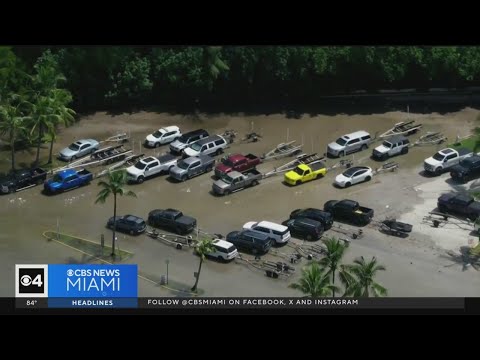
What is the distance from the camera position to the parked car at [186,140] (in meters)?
52.7

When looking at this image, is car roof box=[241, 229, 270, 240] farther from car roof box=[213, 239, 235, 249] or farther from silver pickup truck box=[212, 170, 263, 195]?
silver pickup truck box=[212, 170, 263, 195]

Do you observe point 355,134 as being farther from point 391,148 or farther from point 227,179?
point 227,179

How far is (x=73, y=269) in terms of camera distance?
32312 mm

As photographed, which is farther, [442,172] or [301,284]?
[442,172]

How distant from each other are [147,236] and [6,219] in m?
6.58

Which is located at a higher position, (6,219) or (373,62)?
(373,62)

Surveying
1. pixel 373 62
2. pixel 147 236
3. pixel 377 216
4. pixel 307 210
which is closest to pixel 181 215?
pixel 147 236

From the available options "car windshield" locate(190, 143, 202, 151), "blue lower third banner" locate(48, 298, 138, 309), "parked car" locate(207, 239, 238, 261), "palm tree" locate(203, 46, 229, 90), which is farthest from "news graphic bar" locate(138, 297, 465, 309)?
"palm tree" locate(203, 46, 229, 90)

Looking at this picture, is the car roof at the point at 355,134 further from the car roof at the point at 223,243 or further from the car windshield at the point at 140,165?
the car roof at the point at 223,243

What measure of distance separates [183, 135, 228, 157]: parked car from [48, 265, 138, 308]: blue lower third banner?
1993cm

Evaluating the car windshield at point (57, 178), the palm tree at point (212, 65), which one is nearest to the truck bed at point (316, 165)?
the palm tree at point (212, 65)

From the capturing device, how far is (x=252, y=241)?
141 feet

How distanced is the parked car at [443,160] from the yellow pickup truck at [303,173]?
505 centimetres

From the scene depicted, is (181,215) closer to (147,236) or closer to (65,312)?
(147,236)
